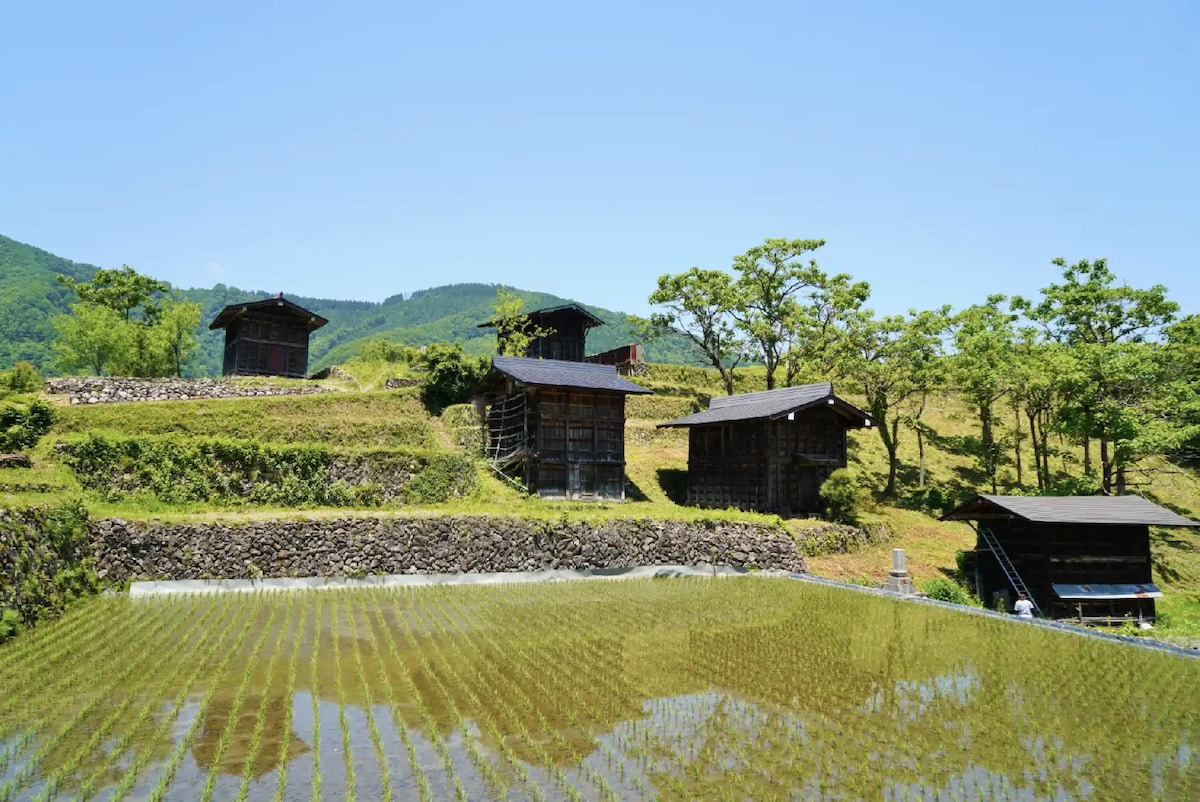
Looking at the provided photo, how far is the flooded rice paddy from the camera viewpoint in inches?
287

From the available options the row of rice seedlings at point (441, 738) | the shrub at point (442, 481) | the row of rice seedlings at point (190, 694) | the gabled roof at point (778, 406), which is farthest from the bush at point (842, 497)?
the row of rice seedlings at point (190, 694)

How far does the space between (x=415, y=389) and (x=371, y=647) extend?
2511 centimetres

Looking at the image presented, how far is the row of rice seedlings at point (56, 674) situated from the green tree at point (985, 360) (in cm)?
3235

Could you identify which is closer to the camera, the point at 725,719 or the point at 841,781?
the point at 841,781

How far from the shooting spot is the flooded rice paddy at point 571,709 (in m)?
7.29

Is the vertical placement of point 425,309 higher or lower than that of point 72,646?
higher

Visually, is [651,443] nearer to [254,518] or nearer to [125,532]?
[254,518]

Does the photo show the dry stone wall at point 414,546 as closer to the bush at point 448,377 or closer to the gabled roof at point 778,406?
the gabled roof at point 778,406

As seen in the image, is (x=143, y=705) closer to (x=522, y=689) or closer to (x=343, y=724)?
(x=343, y=724)

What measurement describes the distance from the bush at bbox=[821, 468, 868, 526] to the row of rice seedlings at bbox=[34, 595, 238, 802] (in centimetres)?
2142

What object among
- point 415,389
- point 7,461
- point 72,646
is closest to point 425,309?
point 415,389

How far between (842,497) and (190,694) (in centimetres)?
2332

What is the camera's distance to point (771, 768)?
7.77 m

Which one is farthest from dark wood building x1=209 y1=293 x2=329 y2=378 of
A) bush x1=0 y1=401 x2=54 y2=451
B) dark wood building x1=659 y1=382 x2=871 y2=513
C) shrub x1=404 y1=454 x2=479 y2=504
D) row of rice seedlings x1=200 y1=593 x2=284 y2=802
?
row of rice seedlings x1=200 y1=593 x2=284 y2=802
